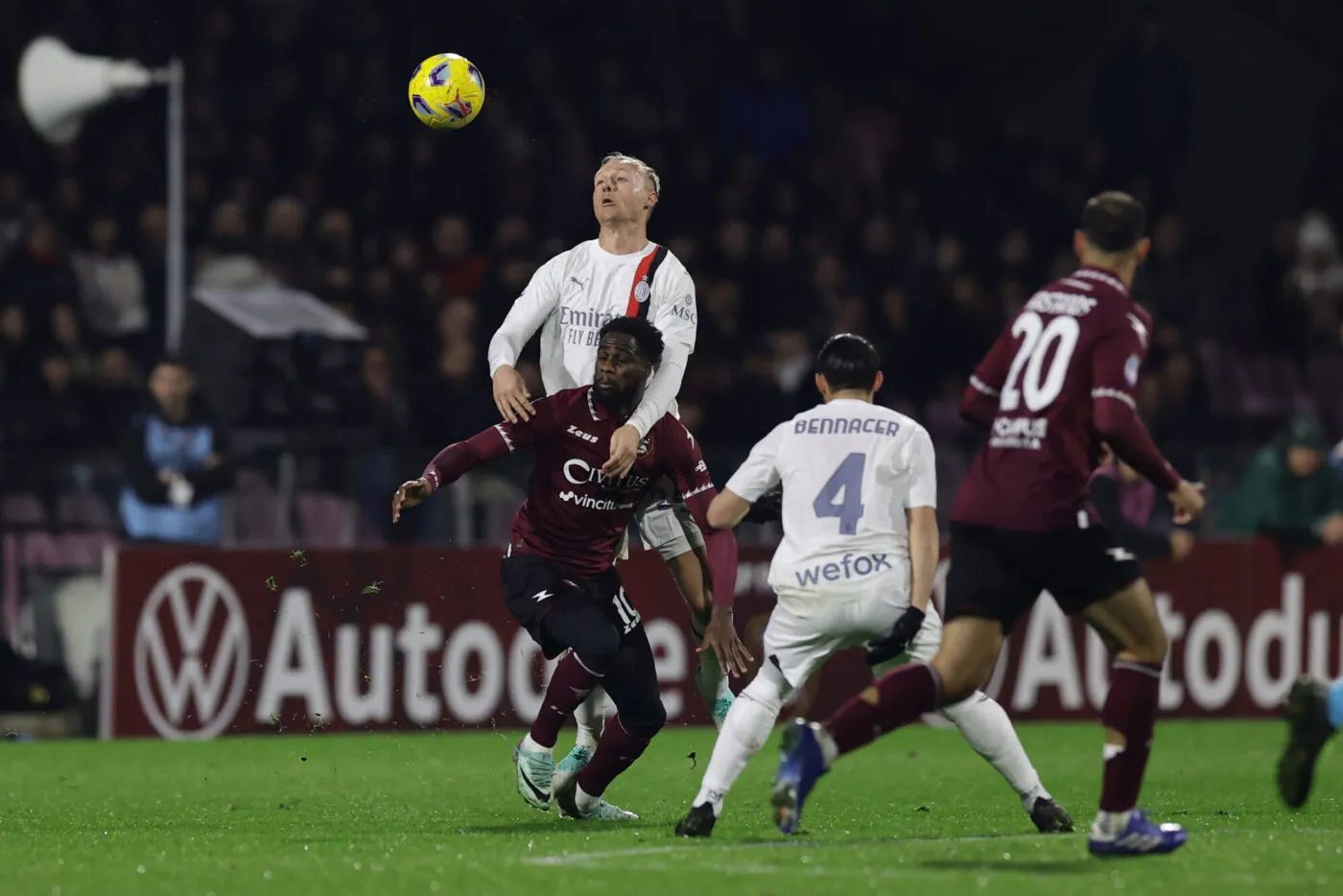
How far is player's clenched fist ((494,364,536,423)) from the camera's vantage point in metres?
9.20

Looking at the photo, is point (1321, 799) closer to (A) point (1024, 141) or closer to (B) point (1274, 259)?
(B) point (1274, 259)

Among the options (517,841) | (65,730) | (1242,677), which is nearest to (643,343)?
(517,841)

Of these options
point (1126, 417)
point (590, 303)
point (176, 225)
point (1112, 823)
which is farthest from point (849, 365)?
point (176, 225)

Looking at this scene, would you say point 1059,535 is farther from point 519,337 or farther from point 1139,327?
point 519,337

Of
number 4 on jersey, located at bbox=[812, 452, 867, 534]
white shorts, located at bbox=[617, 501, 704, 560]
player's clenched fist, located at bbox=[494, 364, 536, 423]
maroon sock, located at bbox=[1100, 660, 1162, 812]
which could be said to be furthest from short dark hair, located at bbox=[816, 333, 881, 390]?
white shorts, located at bbox=[617, 501, 704, 560]

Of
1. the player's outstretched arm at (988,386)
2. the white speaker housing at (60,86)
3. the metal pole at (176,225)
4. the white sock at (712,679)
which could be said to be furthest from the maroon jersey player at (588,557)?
the white speaker housing at (60,86)

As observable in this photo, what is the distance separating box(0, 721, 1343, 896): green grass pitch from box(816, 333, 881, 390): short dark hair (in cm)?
160

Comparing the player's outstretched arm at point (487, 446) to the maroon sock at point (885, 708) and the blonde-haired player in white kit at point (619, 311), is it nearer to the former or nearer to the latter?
the blonde-haired player in white kit at point (619, 311)

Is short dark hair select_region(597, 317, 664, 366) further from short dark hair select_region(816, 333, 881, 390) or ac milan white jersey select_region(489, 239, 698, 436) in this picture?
short dark hair select_region(816, 333, 881, 390)

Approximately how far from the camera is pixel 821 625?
818 centimetres

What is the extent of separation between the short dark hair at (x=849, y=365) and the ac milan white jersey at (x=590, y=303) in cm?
136

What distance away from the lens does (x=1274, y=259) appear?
20625mm

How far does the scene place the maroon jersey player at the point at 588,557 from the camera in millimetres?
9039

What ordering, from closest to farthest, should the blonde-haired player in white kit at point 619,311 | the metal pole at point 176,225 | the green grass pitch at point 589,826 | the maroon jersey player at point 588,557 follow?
1. the green grass pitch at point 589,826
2. the maroon jersey player at point 588,557
3. the blonde-haired player in white kit at point 619,311
4. the metal pole at point 176,225
